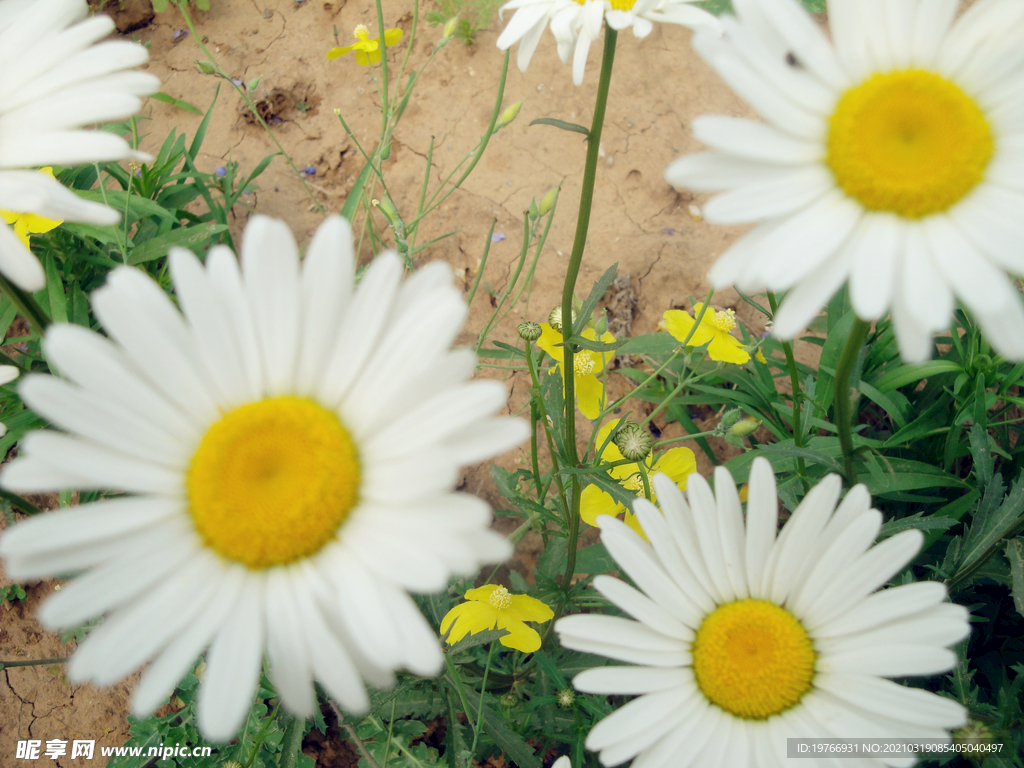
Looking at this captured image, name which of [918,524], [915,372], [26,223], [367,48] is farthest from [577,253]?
[26,223]

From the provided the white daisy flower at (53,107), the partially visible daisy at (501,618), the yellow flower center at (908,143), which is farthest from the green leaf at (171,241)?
the yellow flower center at (908,143)

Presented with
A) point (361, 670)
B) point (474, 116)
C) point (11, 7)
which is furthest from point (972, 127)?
point (474, 116)

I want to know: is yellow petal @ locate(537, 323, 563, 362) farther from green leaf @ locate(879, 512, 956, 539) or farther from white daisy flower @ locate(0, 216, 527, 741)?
green leaf @ locate(879, 512, 956, 539)

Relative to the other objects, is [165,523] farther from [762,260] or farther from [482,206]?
[482,206]

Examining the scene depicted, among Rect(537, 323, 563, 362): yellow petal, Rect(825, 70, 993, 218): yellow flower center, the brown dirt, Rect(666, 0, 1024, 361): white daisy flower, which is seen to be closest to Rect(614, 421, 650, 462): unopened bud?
Rect(537, 323, 563, 362): yellow petal

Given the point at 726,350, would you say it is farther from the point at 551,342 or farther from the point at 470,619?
the point at 470,619

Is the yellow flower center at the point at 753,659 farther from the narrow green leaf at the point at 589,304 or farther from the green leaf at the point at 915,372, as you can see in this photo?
the green leaf at the point at 915,372
